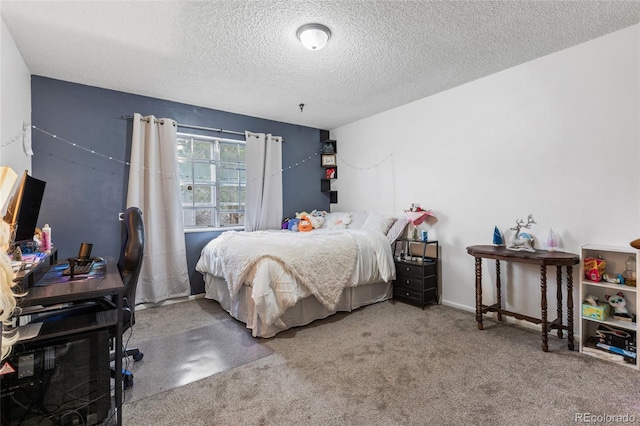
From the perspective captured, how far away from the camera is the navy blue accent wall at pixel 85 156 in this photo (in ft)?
9.91

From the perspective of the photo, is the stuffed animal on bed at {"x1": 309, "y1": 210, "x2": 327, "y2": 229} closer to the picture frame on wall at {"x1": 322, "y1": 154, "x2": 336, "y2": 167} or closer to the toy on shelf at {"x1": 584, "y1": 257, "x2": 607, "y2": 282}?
the picture frame on wall at {"x1": 322, "y1": 154, "x2": 336, "y2": 167}

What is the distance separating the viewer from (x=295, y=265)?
2701 mm

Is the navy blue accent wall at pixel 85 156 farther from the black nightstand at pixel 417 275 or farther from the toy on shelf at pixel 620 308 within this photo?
the toy on shelf at pixel 620 308

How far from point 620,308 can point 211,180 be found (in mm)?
4295

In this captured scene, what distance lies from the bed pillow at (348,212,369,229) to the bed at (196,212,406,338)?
0.25 metres

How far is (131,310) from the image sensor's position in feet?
6.48

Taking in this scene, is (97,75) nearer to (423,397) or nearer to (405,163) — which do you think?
(405,163)

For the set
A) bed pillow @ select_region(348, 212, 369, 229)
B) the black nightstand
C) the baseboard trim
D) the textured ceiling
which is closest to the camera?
the textured ceiling

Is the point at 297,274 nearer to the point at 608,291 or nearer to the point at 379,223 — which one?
the point at 379,223

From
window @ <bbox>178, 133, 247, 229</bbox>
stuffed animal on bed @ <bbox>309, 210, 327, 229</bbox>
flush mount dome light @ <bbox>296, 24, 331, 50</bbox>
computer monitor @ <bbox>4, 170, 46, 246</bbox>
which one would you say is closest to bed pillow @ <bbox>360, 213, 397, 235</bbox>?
stuffed animal on bed @ <bbox>309, 210, 327, 229</bbox>

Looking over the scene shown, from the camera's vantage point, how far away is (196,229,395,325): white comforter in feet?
8.47

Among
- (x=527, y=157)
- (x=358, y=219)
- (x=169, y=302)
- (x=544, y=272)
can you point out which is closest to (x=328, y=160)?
(x=358, y=219)

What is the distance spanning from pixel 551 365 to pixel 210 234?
369 centimetres

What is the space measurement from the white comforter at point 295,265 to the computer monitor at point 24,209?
4.81ft
